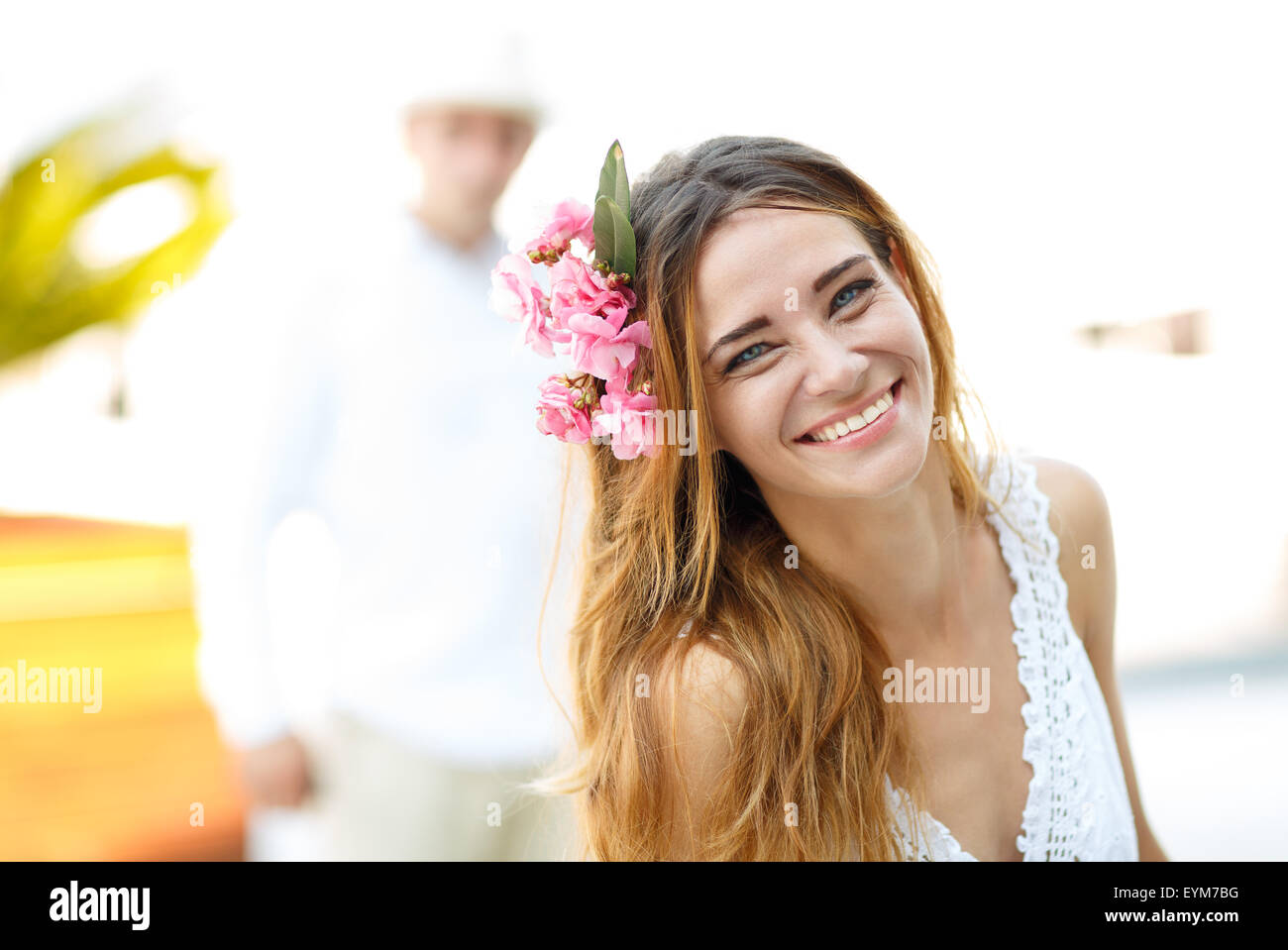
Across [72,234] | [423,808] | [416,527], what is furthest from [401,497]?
[72,234]

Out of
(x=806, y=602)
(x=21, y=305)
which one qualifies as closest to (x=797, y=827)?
(x=806, y=602)

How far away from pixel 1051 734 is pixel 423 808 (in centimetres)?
102

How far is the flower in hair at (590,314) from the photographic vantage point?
1.16 metres

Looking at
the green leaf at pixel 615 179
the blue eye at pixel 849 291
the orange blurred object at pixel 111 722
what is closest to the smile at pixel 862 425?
the blue eye at pixel 849 291

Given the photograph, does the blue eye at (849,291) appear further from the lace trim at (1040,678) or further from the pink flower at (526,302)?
the lace trim at (1040,678)

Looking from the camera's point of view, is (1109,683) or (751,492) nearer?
(751,492)

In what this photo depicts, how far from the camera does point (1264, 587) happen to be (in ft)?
12.1

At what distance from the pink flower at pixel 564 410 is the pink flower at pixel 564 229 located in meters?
0.15

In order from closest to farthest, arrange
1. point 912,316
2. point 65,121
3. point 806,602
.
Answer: point 912,316 → point 806,602 → point 65,121

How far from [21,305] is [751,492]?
2531 millimetres

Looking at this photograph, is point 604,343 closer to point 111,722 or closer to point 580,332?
point 580,332

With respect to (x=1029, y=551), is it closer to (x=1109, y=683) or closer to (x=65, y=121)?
(x=1109, y=683)

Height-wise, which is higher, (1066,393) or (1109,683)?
(1066,393)

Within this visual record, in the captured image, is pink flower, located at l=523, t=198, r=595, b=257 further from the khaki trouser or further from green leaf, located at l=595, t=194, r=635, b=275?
the khaki trouser
